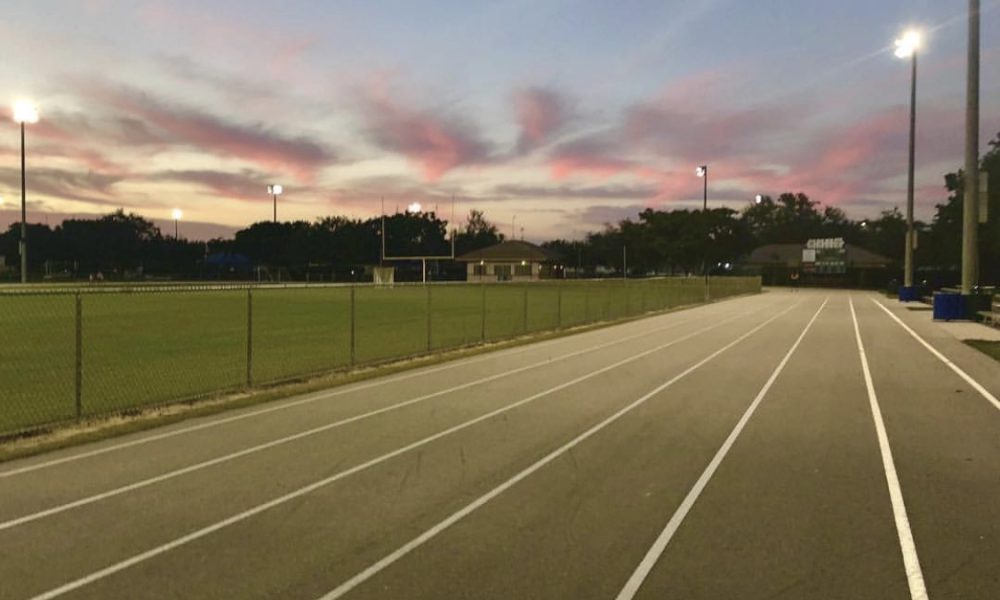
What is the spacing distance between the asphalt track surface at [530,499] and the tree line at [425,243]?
270ft

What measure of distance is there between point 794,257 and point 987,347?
103 m

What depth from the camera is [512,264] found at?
102 meters

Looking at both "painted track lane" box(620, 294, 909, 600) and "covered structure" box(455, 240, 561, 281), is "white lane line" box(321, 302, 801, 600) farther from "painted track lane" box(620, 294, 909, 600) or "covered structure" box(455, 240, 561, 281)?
"covered structure" box(455, 240, 561, 281)

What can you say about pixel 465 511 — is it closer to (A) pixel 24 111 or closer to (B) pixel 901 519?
(B) pixel 901 519

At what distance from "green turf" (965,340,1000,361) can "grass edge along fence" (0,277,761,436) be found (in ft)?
37.4

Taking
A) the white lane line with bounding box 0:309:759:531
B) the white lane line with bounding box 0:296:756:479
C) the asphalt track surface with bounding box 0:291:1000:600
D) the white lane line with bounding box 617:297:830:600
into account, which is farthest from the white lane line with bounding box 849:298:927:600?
the white lane line with bounding box 0:296:756:479

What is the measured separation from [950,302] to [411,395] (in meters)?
25.7

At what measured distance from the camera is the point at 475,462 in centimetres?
789

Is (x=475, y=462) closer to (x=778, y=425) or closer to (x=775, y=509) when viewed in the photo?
(x=775, y=509)

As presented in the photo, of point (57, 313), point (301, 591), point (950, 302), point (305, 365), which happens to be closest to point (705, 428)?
point (301, 591)

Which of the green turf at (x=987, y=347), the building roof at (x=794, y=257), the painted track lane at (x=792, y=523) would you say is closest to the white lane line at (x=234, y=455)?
the painted track lane at (x=792, y=523)

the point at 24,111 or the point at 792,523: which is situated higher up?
the point at 24,111

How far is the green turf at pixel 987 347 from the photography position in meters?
18.0

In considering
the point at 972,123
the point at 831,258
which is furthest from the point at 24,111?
the point at 831,258
